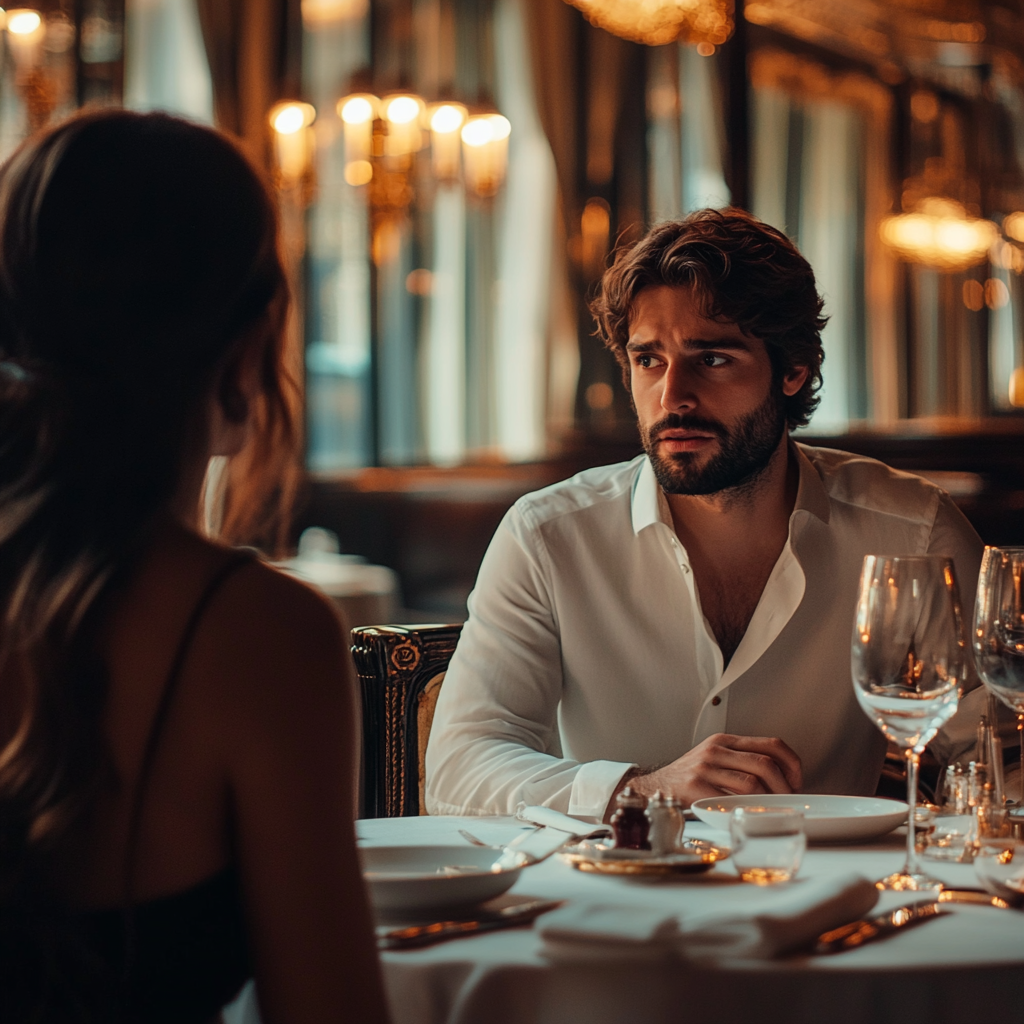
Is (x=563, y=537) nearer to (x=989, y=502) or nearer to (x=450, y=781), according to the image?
(x=450, y=781)

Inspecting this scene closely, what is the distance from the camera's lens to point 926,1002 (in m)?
0.97

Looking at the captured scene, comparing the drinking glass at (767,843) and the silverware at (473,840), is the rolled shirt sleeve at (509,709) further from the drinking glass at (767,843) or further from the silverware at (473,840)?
the drinking glass at (767,843)

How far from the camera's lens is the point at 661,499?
218cm

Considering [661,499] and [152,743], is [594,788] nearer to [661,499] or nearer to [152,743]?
[661,499]

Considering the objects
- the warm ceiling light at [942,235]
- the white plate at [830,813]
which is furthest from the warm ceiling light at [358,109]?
the white plate at [830,813]

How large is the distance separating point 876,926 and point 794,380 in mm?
1486

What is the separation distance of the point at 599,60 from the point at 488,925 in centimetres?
775

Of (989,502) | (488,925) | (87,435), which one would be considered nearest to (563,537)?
(488,925)

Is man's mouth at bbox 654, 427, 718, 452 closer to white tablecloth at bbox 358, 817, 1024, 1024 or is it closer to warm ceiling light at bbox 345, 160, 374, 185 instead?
white tablecloth at bbox 358, 817, 1024, 1024

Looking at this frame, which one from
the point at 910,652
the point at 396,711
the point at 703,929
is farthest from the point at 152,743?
the point at 396,711

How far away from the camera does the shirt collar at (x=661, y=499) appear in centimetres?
216

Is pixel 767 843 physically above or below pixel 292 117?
below

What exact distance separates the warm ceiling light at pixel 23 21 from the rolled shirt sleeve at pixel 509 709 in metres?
5.18

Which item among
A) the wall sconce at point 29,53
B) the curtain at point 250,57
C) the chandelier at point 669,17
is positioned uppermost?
the curtain at point 250,57
